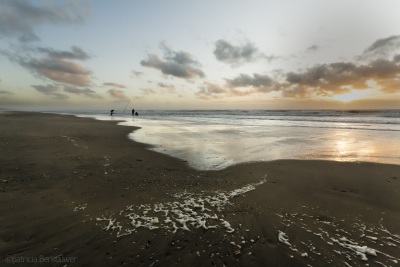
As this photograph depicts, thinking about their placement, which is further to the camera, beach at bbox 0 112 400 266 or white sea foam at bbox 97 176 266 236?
white sea foam at bbox 97 176 266 236

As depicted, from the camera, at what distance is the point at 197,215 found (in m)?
4.94

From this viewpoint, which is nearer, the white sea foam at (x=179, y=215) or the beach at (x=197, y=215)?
the beach at (x=197, y=215)

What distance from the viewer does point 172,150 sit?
12070mm

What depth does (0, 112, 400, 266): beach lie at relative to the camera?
362cm

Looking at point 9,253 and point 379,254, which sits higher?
point 9,253

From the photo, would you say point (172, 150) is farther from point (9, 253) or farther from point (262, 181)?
point (9, 253)

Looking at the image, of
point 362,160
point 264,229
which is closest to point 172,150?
point 264,229

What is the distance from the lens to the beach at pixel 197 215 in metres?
3.62

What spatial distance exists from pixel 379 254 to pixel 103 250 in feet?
15.1

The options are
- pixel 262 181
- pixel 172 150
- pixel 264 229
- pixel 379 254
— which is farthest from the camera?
pixel 172 150

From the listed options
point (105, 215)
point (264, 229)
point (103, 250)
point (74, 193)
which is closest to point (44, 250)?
point (103, 250)

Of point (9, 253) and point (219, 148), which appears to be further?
point (219, 148)

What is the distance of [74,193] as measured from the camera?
5898mm

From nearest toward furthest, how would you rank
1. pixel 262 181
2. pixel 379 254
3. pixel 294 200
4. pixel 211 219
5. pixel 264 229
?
pixel 379 254 → pixel 264 229 → pixel 211 219 → pixel 294 200 → pixel 262 181
